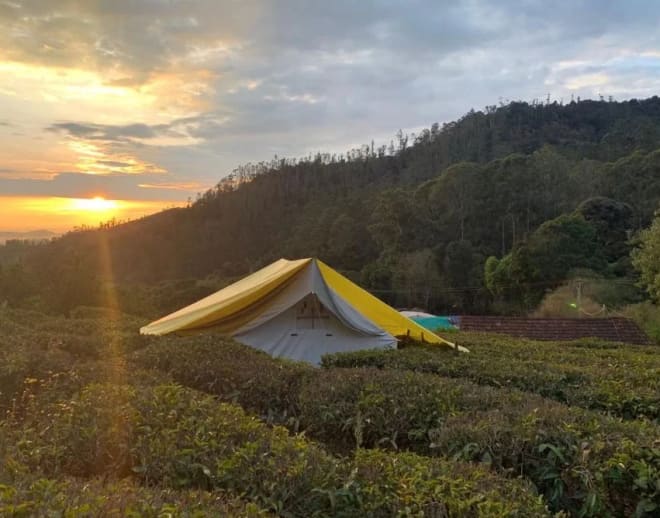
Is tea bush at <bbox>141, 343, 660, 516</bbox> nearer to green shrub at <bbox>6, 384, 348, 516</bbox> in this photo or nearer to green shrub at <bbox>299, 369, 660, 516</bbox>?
green shrub at <bbox>299, 369, 660, 516</bbox>

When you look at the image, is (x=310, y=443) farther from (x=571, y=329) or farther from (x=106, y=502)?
(x=571, y=329)

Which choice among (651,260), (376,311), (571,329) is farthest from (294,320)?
(651,260)

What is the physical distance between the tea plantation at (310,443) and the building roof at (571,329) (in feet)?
43.3

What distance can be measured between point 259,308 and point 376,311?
6.23 feet

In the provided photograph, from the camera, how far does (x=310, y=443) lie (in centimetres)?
312

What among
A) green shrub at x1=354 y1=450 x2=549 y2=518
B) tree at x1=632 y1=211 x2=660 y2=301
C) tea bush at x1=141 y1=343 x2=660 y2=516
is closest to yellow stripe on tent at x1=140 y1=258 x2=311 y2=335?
tea bush at x1=141 y1=343 x2=660 y2=516

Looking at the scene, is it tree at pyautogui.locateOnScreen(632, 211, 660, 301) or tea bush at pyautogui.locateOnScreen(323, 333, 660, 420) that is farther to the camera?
tree at pyautogui.locateOnScreen(632, 211, 660, 301)

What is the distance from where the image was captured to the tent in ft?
27.5

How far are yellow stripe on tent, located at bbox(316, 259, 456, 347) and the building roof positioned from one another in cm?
Answer: 953

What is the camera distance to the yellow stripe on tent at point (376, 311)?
8.95 meters

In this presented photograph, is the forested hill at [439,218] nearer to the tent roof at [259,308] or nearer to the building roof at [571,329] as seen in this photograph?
the tent roof at [259,308]

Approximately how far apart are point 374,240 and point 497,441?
1676 inches

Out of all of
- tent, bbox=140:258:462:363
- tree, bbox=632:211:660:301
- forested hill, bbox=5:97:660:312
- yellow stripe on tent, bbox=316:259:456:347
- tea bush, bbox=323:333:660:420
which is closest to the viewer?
tea bush, bbox=323:333:660:420

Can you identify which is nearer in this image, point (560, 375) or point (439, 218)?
point (560, 375)
